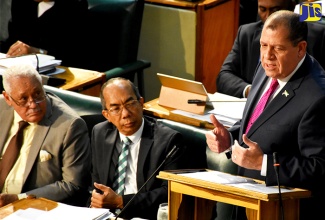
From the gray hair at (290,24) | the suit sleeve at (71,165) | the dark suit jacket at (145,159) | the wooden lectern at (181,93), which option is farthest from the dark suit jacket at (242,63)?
the gray hair at (290,24)

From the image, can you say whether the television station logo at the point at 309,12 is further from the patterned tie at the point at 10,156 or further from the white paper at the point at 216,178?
the patterned tie at the point at 10,156

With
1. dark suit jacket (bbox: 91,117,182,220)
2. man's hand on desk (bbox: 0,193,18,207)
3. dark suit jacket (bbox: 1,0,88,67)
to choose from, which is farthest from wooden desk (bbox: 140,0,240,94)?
man's hand on desk (bbox: 0,193,18,207)

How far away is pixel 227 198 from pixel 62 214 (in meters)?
0.77

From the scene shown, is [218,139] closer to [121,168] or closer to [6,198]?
[121,168]

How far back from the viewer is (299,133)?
128 inches

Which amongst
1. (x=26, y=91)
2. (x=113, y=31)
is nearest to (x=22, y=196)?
(x=26, y=91)

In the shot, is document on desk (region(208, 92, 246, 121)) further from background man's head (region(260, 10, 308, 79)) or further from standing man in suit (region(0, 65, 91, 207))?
background man's head (region(260, 10, 308, 79))

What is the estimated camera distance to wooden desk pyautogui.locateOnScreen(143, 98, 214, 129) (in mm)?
4500

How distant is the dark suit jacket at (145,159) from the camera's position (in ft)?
12.9

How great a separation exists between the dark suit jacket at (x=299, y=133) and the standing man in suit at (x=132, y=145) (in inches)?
25.5

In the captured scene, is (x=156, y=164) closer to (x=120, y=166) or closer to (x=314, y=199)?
(x=120, y=166)

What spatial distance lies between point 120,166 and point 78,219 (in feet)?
2.54

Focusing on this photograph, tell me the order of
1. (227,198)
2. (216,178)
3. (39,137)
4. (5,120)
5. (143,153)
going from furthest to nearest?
1. (5,120)
2. (39,137)
3. (143,153)
4. (216,178)
5. (227,198)

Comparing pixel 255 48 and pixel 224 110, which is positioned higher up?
pixel 255 48
